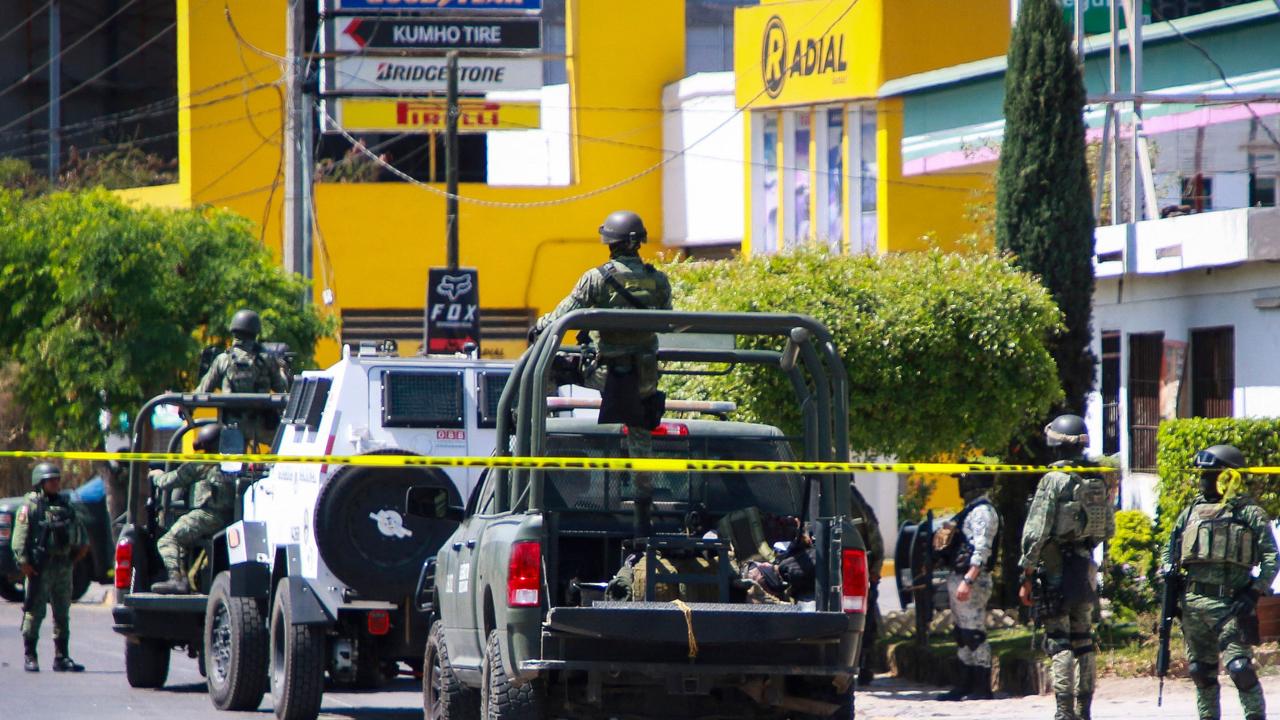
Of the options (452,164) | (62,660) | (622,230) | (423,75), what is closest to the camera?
(622,230)

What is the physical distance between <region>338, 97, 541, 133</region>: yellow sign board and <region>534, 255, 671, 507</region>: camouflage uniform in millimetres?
17995

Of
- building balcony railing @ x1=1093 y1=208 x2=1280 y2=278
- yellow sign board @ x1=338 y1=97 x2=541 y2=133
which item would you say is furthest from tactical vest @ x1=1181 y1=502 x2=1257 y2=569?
yellow sign board @ x1=338 y1=97 x2=541 y2=133

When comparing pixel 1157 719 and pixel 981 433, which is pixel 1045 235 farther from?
pixel 1157 719

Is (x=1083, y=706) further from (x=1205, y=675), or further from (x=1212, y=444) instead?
(x=1212, y=444)

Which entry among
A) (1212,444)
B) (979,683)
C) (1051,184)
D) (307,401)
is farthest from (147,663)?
(1051,184)

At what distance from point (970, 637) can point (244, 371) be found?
5943mm

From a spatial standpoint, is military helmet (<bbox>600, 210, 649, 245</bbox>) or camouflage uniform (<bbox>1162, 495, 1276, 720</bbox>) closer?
military helmet (<bbox>600, 210, 649, 245</bbox>)

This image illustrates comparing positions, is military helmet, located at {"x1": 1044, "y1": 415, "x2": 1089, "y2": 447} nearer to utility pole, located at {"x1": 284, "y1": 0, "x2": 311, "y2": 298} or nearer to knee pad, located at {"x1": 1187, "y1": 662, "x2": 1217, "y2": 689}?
knee pad, located at {"x1": 1187, "y1": 662, "x2": 1217, "y2": 689}

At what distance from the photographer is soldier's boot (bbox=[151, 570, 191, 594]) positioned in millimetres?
13570

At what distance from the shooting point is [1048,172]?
17766 mm

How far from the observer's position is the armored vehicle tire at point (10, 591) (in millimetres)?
20672

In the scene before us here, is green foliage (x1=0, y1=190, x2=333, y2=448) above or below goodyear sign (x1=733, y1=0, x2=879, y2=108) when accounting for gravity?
below

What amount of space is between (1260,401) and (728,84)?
16.6m

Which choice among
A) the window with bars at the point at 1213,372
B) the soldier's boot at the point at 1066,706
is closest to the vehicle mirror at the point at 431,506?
the soldier's boot at the point at 1066,706
